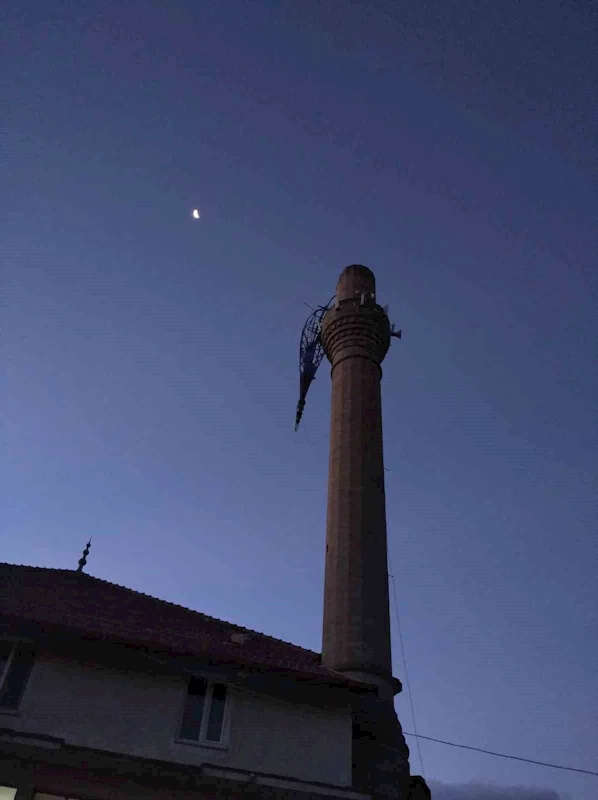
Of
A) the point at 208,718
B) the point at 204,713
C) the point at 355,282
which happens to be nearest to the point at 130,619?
the point at 204,713

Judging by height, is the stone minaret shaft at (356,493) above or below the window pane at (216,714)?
above

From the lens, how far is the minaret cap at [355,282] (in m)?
27.1

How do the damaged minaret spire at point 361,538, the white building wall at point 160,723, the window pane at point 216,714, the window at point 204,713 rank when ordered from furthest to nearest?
1. the damaged minaret spire at point 361,538
2. the window pane at point 216,714
3. the window at point 204,713
4. the white building wall at point 160,723

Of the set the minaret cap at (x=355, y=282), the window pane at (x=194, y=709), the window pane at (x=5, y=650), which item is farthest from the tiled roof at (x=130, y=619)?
the minaret cap at (x=355, y=282)

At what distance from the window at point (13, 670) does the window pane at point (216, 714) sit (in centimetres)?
369

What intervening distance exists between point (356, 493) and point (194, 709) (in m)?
9.74

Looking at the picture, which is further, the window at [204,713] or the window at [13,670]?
the window at [204,713]

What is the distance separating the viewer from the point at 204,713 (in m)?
13.0

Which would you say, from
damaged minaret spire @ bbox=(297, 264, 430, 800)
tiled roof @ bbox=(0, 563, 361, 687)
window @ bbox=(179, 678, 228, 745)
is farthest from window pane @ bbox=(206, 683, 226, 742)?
damaged minaret spire @ bbox=(297, 264, 430, 800)

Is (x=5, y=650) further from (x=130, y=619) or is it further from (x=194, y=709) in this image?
(x=194, y=709)

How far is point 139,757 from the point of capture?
1158cm

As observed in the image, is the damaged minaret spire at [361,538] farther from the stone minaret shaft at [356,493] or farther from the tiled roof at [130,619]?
the tiled roof at [130,619]

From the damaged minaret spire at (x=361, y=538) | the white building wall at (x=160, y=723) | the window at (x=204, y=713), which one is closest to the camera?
the white building wall at (x=160, y=723)

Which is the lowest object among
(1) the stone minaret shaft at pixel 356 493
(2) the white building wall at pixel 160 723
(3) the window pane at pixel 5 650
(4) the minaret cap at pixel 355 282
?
(2) the white building wall at pixel 160 723
